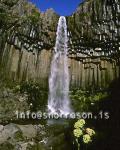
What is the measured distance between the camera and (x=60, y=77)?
23672 millimetres

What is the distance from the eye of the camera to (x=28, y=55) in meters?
23.2

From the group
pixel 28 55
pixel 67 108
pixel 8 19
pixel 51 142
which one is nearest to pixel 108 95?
pixel 67 108

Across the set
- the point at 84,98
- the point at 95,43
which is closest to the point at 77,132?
the point at 95,43

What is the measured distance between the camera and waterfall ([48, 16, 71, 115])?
22578mm

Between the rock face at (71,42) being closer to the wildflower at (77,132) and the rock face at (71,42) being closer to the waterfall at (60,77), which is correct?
the waterfall at (60,77)

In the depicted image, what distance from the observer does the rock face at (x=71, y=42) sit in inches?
844

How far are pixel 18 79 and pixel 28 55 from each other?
1723mm

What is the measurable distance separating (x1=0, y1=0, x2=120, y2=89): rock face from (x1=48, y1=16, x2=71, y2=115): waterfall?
13.4 inches

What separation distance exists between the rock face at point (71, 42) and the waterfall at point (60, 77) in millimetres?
340

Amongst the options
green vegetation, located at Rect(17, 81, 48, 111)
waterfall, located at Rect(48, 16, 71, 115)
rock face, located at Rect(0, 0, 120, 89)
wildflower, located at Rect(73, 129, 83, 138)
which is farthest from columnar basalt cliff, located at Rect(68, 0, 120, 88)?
wildflower, located at Rect(73, 129, 83, 138)

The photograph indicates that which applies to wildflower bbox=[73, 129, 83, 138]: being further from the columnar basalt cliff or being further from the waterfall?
the waterfall

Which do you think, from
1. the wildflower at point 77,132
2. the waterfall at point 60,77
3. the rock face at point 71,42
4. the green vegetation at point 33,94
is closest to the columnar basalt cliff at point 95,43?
the rock face at point 71,42

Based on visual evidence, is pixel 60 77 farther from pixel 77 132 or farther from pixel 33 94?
pixel 77 132

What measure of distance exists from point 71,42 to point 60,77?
2639mm
